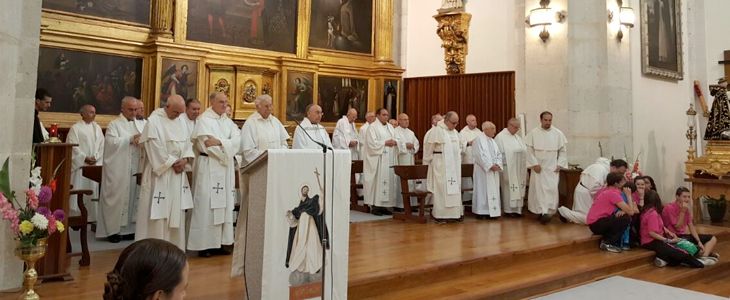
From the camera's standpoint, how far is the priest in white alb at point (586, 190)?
8945 mm

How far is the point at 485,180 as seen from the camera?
31.3 feet

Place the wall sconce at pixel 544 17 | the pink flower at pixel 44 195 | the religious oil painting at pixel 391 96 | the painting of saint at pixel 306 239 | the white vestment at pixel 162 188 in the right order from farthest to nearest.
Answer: the religious oil painting at pixel 391 96
the wall sconce at pixel 544 17
the white vestment at pixel 162 188
the pink flower at pixel 44 195
the painting of saint at pixel 306 239

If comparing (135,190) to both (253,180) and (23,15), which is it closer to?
(23,15)

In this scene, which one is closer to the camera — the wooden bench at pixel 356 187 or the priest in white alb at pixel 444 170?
the priest in white alb at pixel 444 170

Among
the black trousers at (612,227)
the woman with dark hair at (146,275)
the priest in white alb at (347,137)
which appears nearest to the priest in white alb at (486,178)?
the black trousers at (612,227)

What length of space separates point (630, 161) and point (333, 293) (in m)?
8.74

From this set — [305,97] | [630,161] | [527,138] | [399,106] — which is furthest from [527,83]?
[305,97]

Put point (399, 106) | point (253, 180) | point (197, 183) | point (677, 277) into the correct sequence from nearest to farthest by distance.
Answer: point (253, 180) → point (197, 183) → point (677, 277) → point (399, 106)

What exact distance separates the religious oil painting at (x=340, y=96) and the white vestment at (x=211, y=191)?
22.9 ft

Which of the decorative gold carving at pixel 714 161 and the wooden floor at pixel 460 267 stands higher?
the decorative gold carving at pixel 714 161

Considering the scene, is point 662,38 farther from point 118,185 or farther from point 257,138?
point 118,185

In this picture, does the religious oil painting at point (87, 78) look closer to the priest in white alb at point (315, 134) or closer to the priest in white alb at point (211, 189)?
the priest in white alb at point (315, 134)

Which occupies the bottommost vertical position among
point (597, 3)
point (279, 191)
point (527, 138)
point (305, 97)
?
point (279, 191)

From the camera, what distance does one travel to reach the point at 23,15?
179 inches
